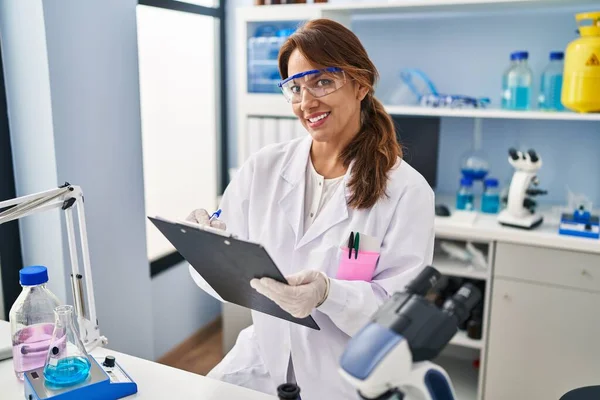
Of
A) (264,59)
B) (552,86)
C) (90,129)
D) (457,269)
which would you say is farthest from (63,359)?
(552,86)

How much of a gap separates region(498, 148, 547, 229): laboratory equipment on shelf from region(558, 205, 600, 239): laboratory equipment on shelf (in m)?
0.11

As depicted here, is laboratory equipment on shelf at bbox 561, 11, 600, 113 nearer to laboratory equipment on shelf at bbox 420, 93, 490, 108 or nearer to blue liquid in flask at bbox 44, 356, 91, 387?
laboratory equipment on shelf at bbox 420, 93, 490, 108

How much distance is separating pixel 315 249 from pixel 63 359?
64 centimetres

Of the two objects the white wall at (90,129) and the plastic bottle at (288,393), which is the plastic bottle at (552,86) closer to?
the white wall at (90,129)

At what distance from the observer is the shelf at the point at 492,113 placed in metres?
2.20

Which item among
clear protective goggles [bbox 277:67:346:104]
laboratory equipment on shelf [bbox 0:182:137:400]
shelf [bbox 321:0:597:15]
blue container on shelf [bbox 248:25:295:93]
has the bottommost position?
laboratory equipment on shelf [bbox 0:182:137:400]

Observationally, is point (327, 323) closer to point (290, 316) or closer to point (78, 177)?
point (290, 316)

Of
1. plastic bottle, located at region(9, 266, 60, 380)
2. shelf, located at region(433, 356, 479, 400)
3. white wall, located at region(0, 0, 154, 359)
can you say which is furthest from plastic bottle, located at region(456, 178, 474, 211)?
plastic bottle, located at region(9, 266, 60, 380)

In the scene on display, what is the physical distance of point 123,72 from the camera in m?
2.19

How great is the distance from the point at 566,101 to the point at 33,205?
2.01m

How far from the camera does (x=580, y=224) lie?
2.19 metres

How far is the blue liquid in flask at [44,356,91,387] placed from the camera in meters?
1.12

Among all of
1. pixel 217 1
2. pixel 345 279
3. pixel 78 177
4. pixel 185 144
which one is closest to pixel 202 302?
pixel 185 144

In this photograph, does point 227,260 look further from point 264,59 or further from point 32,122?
point 264,59
